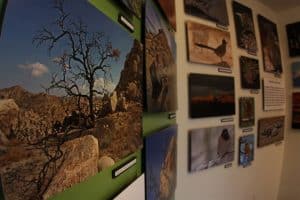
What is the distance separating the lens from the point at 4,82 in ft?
1.58

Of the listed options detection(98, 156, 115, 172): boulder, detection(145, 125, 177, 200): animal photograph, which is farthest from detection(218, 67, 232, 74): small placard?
detection(98, 156, 115, 172): boulder

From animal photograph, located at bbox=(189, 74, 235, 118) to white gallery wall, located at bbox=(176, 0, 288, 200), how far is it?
5cm

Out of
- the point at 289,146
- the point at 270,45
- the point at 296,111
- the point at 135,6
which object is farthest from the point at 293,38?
the point at 135,6

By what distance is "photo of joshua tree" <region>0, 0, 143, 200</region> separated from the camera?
0.50m

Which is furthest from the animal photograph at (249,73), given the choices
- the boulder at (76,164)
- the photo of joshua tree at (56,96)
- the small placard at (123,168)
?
the boulder at (76,164)

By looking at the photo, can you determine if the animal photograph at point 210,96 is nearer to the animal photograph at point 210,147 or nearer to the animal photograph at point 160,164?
the animal photograph at point 210,147

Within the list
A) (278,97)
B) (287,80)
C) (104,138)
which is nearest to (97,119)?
(104,138)

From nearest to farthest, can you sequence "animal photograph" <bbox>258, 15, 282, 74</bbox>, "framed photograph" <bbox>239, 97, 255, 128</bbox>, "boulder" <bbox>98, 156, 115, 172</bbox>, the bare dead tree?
the bare dead tree < "boulder" <bbox>98, 156, 115, 172</bbox> < "framed photograph" <bbox>239, 97, 255, 128</bbox> < "animal photograph" <bbox>258, 15, 282, 74</bbox>

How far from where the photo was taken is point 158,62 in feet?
4.95

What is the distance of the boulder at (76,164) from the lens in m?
0.63

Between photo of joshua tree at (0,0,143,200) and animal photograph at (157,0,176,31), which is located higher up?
animal photograph at (157,0,176,31)

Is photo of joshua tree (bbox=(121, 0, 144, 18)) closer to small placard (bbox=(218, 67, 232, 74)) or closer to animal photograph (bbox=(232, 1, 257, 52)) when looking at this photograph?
small placard (bbox=(218, 67, 232, 74))

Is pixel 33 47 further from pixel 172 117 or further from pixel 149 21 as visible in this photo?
pixel 172 117

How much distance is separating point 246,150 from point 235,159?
0.21 m
